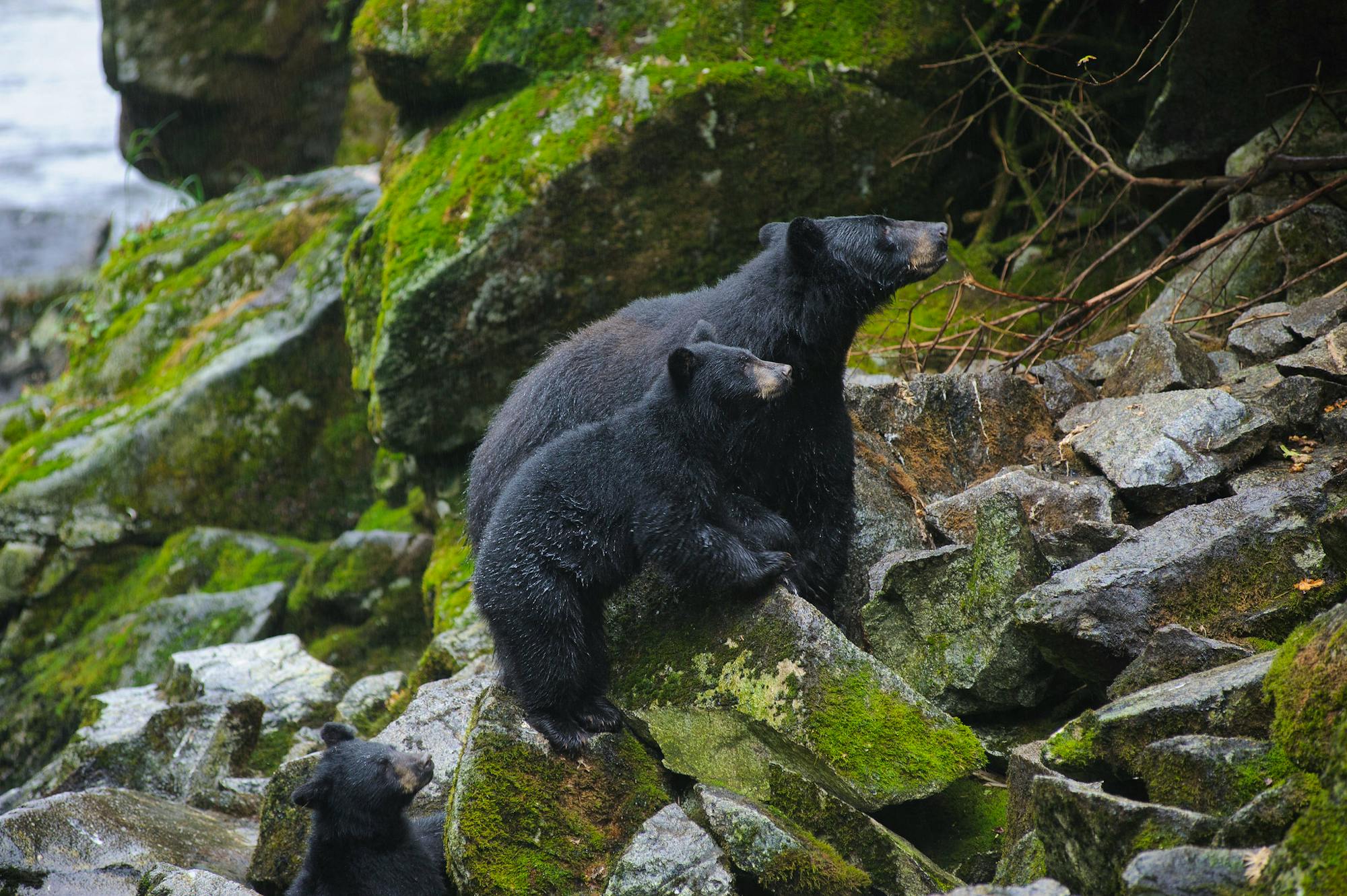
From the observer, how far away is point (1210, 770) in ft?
12.0

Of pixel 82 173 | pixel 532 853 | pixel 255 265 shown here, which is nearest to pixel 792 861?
pixel 532 853

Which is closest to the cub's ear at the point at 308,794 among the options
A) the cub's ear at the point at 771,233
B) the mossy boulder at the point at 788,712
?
the mossy boulder at the point at 788,712

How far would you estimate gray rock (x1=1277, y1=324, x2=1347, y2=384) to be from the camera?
585cm

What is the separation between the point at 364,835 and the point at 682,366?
263 centimetres

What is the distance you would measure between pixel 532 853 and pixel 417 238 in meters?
5.41

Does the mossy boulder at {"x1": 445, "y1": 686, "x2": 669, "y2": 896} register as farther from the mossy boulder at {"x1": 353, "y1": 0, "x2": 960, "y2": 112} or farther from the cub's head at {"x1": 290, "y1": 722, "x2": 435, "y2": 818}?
the mossy boulder at {"x1": 353, "y1": 0, "x2": 960, "y2": 112}

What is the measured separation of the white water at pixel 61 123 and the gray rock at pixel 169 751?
16.1m

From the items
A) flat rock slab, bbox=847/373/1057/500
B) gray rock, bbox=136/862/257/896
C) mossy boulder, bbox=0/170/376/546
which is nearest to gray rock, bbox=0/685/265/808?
gray rock, bbox=136/862/257/896

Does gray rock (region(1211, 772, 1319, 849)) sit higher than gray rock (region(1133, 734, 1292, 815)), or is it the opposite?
gray rock (region(1211, 772, 1319, 849))

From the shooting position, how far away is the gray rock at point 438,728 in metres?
5.96

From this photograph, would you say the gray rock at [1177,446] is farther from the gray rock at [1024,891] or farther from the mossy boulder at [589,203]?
the mossy boulder at [589,203]

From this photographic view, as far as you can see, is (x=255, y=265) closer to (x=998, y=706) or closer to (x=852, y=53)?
(x=852, y=53)

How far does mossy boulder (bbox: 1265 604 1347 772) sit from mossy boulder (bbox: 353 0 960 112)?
630 cm

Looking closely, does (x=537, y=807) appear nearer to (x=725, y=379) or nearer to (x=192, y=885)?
(x=192, y=885)
